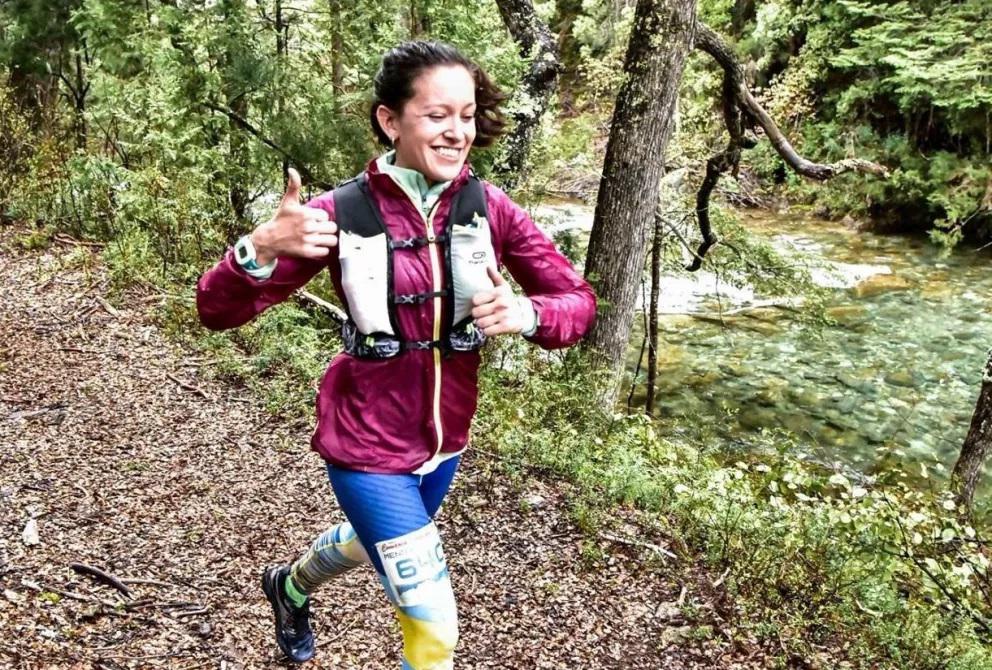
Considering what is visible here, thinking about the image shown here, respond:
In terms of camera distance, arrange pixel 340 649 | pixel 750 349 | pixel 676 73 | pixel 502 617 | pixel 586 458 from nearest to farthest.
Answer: pixel 340 649, pixel 502 617, pixel 586 458, pixel 676 73, pixel 750 349

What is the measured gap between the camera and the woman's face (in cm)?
259

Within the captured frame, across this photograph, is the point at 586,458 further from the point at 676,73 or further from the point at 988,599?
the point at 676,73

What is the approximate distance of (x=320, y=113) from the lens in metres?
7.69

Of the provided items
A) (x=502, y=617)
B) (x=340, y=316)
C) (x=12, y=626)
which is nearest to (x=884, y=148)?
(x=340, y=316)

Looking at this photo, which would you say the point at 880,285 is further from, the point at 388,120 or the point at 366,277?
the point at 366,277

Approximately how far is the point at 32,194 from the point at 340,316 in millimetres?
4924

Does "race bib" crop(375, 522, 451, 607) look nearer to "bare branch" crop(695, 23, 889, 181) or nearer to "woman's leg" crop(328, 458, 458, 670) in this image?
"woman's leg" crop(328, 458, 458, 670)

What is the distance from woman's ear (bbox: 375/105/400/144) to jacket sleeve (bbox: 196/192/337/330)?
0.50 meters

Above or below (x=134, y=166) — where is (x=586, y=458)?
below

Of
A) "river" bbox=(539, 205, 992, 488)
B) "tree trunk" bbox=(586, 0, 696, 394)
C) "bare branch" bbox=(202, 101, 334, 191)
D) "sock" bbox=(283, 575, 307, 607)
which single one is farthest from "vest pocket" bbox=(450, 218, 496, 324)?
"river" bbox=(539, 205, 992, 488)

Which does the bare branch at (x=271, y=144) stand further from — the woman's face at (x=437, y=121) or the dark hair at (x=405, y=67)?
the woman's face at (x=437, y=121)

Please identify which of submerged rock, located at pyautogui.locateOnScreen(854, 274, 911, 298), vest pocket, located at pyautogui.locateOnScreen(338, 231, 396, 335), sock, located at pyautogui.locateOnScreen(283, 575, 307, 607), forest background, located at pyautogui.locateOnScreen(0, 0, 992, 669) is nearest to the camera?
vest pocket, located at pyautogui.locateOnScreen(338, 231, 396, 335)

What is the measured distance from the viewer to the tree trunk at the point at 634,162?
21.9 ft

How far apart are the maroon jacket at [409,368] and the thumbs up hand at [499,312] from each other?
0.12 meters
